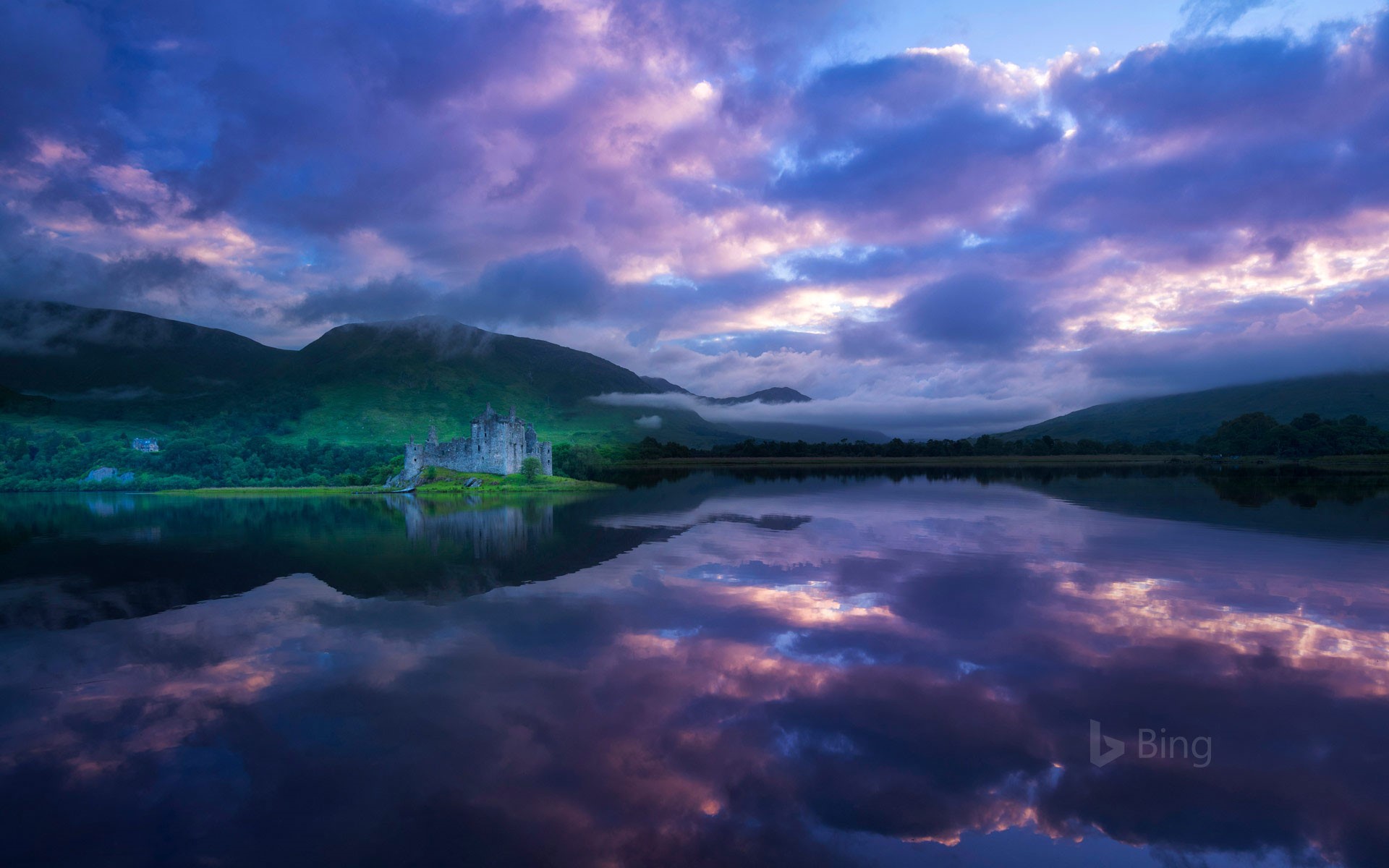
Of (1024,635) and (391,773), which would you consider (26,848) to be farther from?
(1024,635)

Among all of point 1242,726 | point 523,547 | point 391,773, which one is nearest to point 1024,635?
point 1242,726

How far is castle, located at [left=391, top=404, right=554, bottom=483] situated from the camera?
4026 inches

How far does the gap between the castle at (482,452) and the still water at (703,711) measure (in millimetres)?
72476

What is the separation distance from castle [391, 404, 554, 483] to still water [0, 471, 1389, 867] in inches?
2853

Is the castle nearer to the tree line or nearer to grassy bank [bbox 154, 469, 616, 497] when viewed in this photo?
grassy bank [bbox 154, 469, 616, 497]

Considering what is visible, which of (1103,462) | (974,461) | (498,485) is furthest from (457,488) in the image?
(1103,462)

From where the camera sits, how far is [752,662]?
1593cm

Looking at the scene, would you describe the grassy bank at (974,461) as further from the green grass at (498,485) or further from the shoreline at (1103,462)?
the green grass at (498,485)

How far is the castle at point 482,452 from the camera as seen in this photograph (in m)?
102

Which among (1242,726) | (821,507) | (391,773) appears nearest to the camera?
(391,773)

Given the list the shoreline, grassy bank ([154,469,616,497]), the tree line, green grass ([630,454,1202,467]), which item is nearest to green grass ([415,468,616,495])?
grassy bank ([154,469,616,497])

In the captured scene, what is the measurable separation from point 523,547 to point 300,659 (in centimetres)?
1888

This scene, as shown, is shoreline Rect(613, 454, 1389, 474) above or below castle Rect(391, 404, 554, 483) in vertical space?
below

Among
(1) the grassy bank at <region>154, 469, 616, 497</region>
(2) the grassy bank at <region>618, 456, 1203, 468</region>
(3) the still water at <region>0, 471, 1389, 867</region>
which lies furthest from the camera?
(2) the grassy bank at <region>618, 456, 1203, 468</region>
